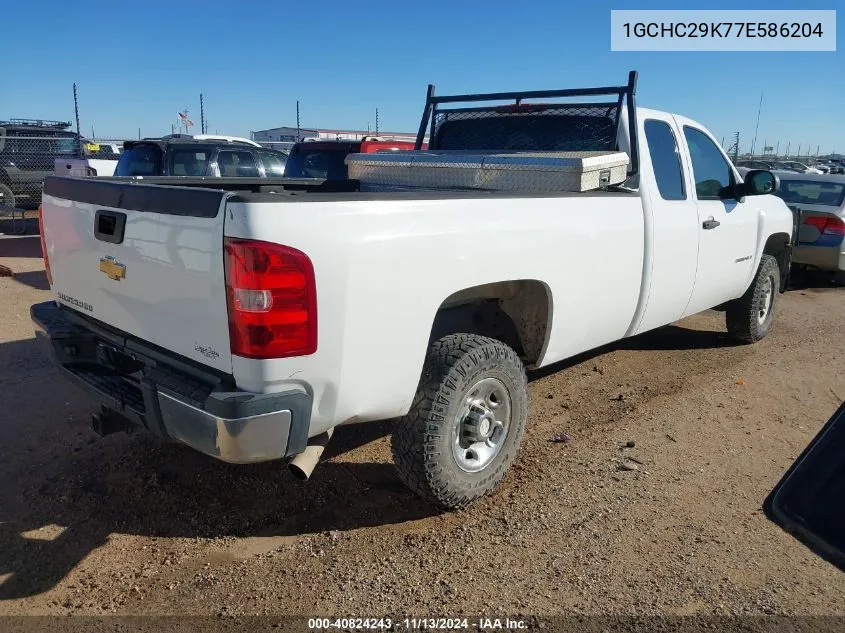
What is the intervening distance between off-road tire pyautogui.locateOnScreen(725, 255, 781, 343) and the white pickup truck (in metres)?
1.86

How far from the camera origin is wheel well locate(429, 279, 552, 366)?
368 centimetres

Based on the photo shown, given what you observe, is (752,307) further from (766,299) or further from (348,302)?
(348,302)

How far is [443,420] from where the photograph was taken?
3225 mm

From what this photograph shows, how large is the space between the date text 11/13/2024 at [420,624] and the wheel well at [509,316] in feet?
4.56

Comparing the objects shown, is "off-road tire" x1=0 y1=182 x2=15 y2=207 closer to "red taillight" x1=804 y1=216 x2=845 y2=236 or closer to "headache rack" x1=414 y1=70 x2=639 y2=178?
"headache rack" x1=414 y1=70 x2=639 y2=178

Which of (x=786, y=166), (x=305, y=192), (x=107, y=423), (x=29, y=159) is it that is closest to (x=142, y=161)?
(x=29, y=159)

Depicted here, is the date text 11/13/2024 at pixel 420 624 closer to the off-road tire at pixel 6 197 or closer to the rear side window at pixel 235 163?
the rear side window at pixel 235 163

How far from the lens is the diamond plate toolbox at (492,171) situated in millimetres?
4168

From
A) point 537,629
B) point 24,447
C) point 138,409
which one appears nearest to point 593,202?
point 537,629

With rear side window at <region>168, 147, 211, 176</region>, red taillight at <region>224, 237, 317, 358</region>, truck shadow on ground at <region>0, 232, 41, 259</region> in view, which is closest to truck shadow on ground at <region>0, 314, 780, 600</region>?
red taillight at <region>224, 237, 317, 358</region>

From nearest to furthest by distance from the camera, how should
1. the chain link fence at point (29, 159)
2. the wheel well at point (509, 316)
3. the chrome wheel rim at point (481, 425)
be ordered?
the chrome wheel rim at point (481, 425), the wheel well at point (509, 316), the chain link fence at point (29, 159)

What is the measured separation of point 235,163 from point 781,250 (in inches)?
307

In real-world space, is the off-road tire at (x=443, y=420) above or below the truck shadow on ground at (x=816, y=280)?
above

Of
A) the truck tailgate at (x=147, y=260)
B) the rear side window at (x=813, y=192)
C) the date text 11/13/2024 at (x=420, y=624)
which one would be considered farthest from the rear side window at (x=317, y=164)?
the date text 11/13/2024 at (x=420, y=624)
